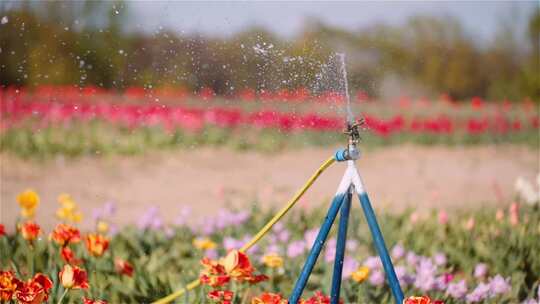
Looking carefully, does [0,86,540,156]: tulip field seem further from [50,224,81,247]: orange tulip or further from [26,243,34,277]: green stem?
[50,224,81,247]: orange tulip

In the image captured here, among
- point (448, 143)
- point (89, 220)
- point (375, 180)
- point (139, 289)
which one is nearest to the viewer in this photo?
point (139, 289)

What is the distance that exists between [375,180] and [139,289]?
4156 millimetres

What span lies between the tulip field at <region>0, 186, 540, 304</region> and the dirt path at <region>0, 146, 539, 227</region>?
0.79 meters

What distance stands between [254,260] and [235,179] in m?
3.33

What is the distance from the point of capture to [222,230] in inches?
153

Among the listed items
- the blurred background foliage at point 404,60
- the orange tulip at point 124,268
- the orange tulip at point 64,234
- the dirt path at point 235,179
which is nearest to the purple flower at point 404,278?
the orange tulip at point 124,268

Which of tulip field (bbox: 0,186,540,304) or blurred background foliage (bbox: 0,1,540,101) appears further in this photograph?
blurred background foliage (bbox: 0,1,540,101)

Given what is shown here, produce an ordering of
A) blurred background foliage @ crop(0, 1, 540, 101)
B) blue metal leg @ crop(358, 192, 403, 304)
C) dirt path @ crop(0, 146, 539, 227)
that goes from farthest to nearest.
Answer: blurred background foliage @ crop(0, 1, 540, 101) < dirt path @ crop(0, 146, 539, 227) < blue metal leg @ crop(358, 192, 403, 304)

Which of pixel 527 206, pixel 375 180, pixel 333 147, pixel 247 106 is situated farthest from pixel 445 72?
pixel 527 206

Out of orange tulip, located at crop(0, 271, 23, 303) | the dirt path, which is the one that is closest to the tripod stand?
orange tulip, located at crop(0, 271, 23, 303)

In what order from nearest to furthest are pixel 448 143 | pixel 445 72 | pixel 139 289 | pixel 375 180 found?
pixel 139 289
pixel 375 180
pixel 448 143
pixel 445 72

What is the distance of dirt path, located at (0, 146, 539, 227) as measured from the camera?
5.36 m

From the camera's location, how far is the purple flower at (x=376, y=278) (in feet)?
8.89

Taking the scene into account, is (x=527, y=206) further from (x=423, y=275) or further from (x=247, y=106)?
(x=247, y=106)
